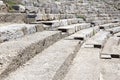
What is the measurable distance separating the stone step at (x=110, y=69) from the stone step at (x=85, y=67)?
0.24 m

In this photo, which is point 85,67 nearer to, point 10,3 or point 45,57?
point 45,57

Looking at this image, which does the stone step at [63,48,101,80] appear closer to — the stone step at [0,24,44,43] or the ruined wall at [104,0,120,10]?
the stone step at [0,24,44,43]

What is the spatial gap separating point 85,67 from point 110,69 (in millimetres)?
856

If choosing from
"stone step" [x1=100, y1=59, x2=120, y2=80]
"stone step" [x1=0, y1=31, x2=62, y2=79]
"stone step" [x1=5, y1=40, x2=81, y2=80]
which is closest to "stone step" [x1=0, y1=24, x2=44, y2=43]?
"stone step" [x1=0, y1=31, x2=62, y2=79]

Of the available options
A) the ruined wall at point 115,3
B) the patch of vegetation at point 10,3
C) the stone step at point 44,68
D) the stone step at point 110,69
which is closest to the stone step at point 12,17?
the patch of vegetation at point 10,3

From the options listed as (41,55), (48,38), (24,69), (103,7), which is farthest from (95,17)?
(24,69)

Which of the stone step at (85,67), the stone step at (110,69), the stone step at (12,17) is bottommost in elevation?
the stone step at (110,69)

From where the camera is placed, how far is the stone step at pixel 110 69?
369 cm

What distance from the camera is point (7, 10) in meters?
5.67

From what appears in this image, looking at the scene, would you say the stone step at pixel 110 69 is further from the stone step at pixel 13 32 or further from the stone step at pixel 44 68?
the stone step at pixel 13 32

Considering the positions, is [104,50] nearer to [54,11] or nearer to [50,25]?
[50,25]

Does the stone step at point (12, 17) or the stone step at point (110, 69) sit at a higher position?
the stone step at point (12, 17)

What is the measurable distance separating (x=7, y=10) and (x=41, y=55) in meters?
2.64

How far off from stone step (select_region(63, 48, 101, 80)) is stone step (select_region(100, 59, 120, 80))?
0.24 metres
